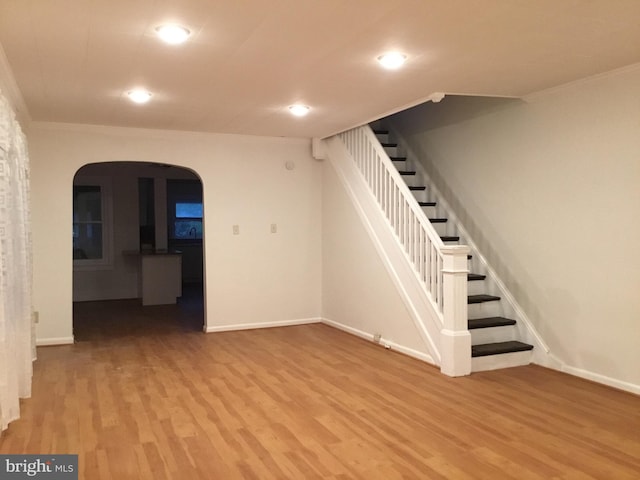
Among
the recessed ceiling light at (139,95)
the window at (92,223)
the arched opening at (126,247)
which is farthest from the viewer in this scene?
the window at (92,223)

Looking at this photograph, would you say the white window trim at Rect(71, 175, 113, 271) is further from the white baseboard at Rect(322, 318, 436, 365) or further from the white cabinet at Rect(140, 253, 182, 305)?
the white baseboard at Rect(322, 318, 436, 365)

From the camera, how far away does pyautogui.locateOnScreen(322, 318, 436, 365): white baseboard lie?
4.95 metres

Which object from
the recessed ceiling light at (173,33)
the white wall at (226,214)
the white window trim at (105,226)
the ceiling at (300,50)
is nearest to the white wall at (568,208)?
the ceiling at (300,50)

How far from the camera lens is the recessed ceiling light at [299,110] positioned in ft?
16.5

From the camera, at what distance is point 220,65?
372 centimetres

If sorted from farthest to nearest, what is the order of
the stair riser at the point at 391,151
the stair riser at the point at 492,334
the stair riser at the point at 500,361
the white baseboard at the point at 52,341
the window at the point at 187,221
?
the window at the point at 187,221, the stair riser at the point at 391,151, the white baseboard at the point at 52,341, the stair riser at the point at 492,334, the stair riser at the point at 500,361

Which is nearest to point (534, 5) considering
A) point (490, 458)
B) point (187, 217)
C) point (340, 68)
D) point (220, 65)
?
point (340, 68)

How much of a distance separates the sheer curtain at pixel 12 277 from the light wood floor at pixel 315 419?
247 millimetres

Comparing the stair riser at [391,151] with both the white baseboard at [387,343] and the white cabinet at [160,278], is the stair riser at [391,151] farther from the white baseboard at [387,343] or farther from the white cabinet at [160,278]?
the white cabinet at [160,278]

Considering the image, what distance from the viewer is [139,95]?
14.9ft

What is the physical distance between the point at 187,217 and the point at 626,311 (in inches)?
377

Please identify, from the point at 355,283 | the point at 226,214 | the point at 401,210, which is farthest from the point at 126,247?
the point at 401,210

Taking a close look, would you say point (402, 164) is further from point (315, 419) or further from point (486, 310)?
point (315, 419)

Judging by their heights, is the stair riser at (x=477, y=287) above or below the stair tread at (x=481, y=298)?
above
